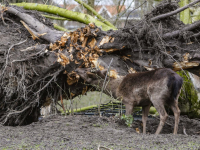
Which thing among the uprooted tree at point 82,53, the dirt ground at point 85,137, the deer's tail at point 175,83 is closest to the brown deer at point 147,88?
the deer's tail at point 175,83

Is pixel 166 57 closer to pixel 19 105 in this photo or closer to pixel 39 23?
pixel 39 23

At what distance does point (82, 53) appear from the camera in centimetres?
639

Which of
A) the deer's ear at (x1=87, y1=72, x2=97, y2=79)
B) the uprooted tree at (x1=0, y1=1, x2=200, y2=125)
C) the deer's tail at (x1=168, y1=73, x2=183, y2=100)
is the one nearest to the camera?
the deer's tail at (x1=168, y1=73, x2=183, y2=100)

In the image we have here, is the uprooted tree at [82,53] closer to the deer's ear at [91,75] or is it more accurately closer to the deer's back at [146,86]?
the deer's ear at [91,75]

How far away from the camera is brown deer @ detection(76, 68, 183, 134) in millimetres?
5191

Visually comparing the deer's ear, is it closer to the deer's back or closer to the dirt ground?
the deer's back

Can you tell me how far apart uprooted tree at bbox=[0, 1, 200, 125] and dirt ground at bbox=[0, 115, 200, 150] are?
3.96ft

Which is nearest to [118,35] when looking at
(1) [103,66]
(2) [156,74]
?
(1) [103,66]

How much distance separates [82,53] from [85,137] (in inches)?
103

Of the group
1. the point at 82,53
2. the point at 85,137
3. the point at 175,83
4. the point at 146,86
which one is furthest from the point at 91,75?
the point at 85,137

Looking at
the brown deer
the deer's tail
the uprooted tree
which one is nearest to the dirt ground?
the brown deer

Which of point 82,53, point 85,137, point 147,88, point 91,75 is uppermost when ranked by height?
point 82,53

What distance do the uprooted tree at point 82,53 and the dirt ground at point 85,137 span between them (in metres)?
1.21

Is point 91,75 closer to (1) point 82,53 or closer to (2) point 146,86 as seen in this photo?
(1) point 82,53
